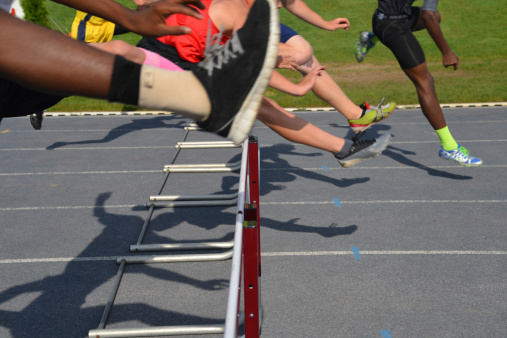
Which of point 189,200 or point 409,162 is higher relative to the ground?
point 189,200

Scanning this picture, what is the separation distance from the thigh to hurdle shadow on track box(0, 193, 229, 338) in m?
2.37

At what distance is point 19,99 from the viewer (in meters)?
1.62

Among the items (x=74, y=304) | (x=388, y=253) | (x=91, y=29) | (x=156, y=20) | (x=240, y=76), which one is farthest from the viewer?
(x=91, y=29)

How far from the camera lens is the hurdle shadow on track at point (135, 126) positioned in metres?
7.60

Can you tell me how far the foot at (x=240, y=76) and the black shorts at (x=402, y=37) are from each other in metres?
3.52

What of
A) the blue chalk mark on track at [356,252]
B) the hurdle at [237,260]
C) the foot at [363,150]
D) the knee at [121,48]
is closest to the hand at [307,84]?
the foot at [363,150]

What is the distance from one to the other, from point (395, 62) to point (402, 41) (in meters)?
12.6

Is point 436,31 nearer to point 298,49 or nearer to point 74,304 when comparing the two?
point 298,49

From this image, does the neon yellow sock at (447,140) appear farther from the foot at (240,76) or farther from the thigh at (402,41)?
the foot at (240,76)

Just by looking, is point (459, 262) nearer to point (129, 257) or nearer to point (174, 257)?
point (174, 257)

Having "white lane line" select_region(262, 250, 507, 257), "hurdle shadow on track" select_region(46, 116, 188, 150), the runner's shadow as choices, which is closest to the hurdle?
"white lane line" select_region(262, 250, 507, 257)

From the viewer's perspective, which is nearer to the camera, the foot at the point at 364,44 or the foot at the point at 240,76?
the foot at the point at 240,76

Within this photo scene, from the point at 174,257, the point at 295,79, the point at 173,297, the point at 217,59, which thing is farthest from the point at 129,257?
the point at 295,79

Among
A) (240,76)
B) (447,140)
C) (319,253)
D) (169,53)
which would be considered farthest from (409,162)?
(240,76)
